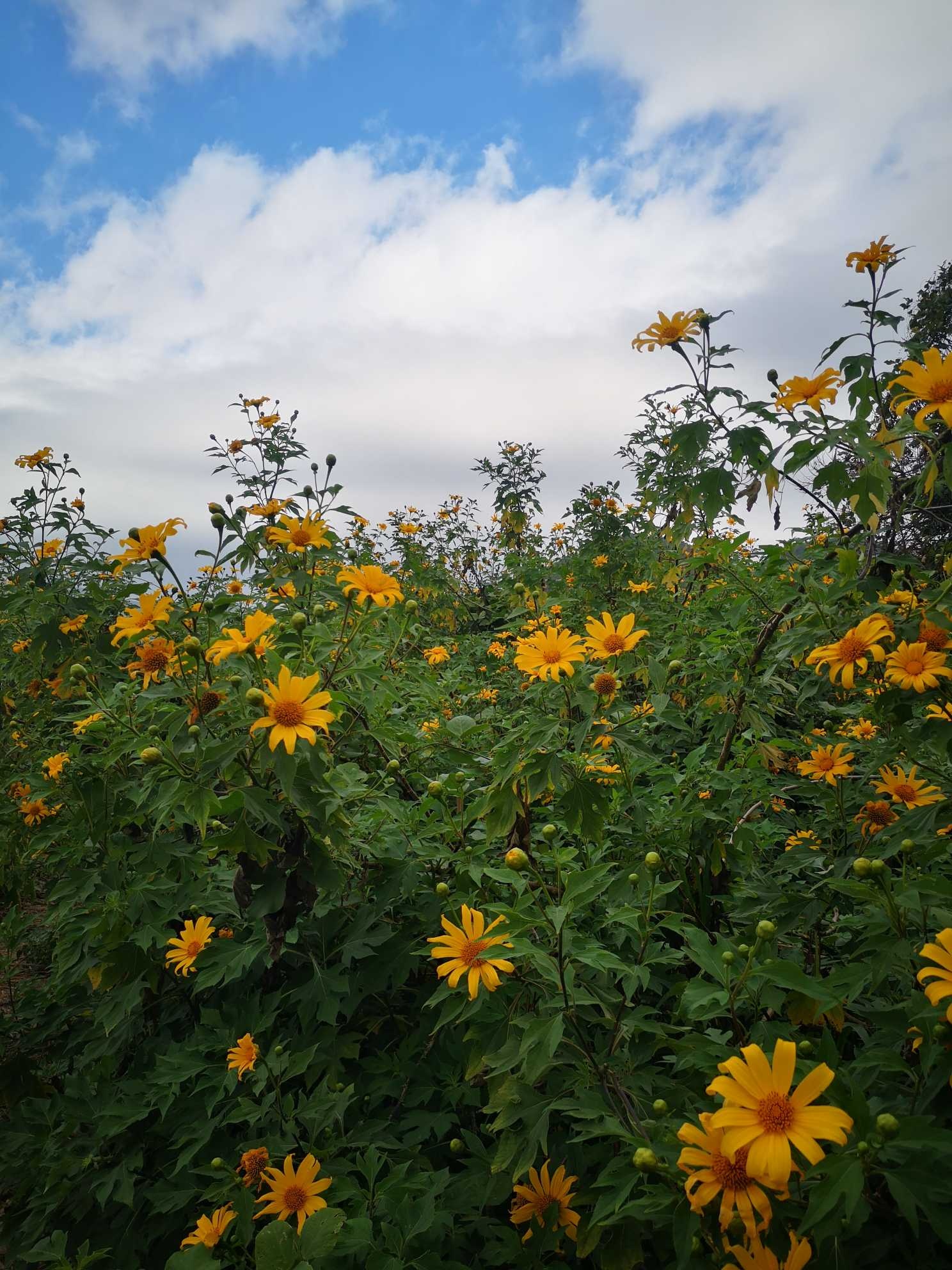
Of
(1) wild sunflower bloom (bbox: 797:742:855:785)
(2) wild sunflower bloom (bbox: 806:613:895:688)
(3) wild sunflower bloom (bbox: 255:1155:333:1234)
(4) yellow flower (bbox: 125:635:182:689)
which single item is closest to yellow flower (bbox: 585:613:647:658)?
(2) wild sunflower bloom (bbox: 806:613:895:688)

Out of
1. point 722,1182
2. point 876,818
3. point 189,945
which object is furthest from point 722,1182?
point 189,945

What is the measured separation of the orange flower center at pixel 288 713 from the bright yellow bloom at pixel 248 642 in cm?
14

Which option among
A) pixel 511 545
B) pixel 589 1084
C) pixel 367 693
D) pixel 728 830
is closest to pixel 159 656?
pixel 367 693

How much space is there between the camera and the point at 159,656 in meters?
1.61

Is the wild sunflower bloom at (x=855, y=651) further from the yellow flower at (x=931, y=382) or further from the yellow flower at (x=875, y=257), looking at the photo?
the yellow flower at (x=875, y=257)

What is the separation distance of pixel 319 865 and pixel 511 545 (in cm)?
549

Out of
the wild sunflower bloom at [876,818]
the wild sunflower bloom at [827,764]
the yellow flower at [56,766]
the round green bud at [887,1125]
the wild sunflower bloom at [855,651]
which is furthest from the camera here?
the yellow flower at [56,766]

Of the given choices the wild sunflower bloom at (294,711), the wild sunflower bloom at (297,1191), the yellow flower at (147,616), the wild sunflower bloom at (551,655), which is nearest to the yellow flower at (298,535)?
the yellow flower at (147,616)

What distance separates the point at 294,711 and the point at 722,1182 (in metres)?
1.00

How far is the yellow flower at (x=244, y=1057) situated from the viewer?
4.83 ft

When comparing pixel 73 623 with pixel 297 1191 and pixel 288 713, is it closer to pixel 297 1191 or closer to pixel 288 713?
pixel 288 713

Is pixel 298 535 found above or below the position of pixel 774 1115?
above

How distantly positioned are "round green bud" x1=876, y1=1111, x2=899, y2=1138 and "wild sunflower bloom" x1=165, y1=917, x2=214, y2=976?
1510 mm

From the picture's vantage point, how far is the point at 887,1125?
79 centimetres
